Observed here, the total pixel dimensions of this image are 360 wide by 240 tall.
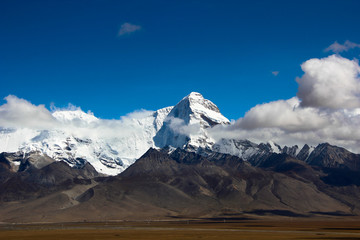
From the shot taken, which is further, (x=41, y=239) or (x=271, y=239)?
(x=41, y=239)

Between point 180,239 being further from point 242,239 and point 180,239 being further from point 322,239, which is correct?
point 322,239

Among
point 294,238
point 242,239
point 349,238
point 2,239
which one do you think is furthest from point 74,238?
point 349,238

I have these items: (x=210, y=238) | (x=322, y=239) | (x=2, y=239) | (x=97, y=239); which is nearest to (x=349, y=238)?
(x=322, y=239)

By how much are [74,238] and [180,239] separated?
37.6 metres

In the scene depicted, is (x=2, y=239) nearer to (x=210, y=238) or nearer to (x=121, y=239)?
(x=121, y=239)

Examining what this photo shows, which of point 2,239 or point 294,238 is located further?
point 2,239

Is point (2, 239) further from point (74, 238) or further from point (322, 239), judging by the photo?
point (322, 239)

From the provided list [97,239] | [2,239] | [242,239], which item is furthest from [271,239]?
[2,239]

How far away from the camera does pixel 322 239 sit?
161 meters

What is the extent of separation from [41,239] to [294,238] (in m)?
84.2

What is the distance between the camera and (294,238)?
164375 mm

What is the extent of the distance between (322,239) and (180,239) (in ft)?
146

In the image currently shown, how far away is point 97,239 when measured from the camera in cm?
16750

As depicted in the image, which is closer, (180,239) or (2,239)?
(180,239)
